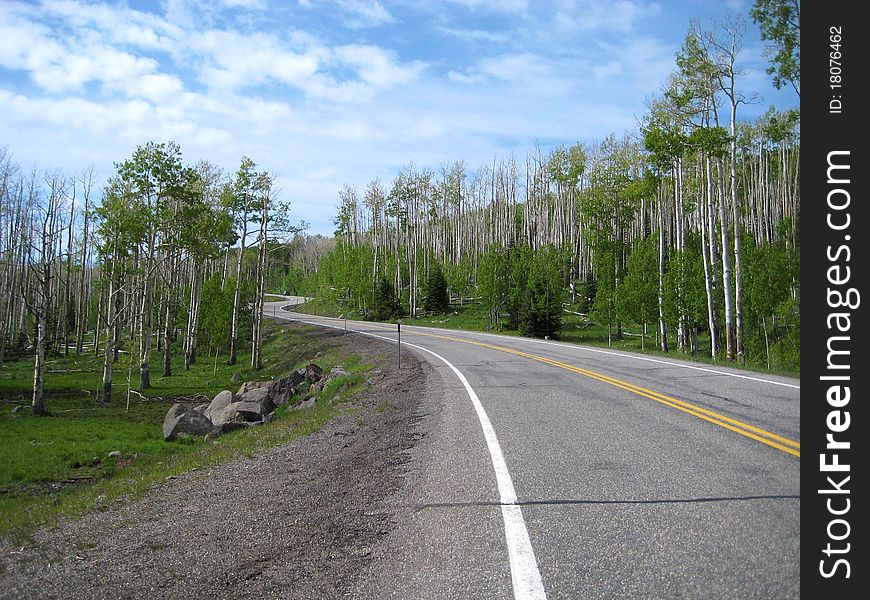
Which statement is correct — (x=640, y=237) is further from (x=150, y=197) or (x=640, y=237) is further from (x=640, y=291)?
(x=150, y=197)

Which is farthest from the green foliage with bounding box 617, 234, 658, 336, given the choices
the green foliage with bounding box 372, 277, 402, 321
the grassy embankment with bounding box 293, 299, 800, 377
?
the green foliage with bounding box 372, 277, 402, 321

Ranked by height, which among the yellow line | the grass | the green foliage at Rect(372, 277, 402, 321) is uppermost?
the green foliage at Rect(372, 277, 402, 321)

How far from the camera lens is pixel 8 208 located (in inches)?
1625

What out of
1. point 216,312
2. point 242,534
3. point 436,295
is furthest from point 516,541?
point 436,295

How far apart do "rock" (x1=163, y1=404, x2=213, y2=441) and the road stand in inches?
419

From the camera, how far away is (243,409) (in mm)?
18547

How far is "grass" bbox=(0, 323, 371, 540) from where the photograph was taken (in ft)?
30.5

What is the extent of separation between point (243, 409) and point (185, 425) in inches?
75.9

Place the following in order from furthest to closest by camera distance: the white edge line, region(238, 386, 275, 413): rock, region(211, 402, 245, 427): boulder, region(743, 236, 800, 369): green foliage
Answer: region(743, 236, 800, 369): green foliage
region(238, 386, 275, 413): rock
region(211, 402, 245, 427): boulder
the white edge line

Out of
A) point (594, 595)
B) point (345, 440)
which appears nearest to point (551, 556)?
point (594, 595)

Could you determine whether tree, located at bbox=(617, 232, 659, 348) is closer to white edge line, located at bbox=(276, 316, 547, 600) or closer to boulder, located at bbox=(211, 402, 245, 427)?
boulder, located at bbox=(211, 402, 245, 427)

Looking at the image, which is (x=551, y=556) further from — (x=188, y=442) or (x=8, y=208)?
(x=8, y=208)

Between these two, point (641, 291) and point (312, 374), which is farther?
point (641, 291)
